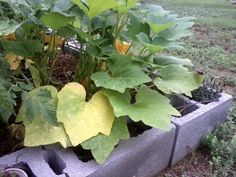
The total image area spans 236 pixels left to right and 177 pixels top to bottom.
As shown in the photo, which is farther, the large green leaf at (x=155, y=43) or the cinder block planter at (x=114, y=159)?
the large green leaf at (x=155, y=43)

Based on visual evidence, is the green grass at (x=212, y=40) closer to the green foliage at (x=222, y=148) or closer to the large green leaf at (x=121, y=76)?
the green foliage at (x=222, y=148)

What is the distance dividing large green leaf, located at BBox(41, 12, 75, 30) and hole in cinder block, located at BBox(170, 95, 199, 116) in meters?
0.98

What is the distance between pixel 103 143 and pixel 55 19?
2.14 ft

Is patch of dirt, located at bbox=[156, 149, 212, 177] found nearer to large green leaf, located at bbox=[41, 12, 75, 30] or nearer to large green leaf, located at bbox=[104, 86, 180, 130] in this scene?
large green leaf, located at bbox=[104, 86, 180, 130]

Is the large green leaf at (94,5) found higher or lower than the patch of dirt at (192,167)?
higher

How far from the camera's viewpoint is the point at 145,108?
5.74 ft

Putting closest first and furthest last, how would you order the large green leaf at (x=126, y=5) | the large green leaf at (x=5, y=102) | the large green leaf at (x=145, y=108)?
the large green leaf at (x=5, y=102), the large green leaf at (x=145, y=108), the large green leaf at (x=126, y=5)

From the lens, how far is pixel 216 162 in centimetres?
204

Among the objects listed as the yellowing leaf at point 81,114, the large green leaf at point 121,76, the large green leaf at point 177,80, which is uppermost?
the large green leaf at point 121,76

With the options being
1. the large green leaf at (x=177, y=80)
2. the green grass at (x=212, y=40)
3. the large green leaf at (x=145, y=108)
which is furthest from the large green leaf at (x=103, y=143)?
the green grass at (x=212, y=40)

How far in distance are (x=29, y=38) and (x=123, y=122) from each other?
74cm

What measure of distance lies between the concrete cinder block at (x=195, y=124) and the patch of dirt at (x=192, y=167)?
4 cm

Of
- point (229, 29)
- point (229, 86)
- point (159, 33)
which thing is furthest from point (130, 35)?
point (229, 29)

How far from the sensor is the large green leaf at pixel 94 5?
61.6 inches
